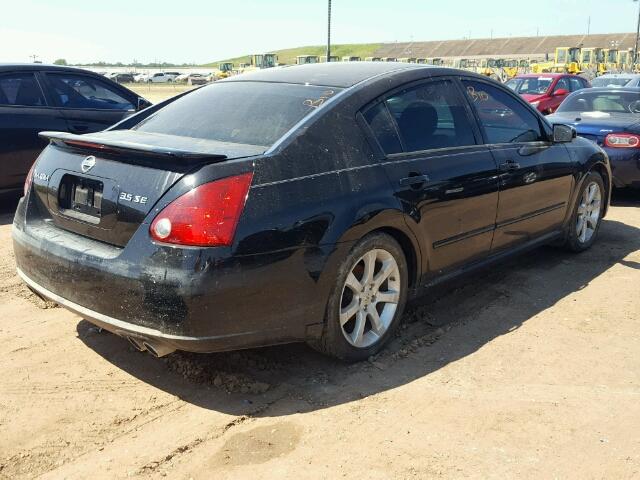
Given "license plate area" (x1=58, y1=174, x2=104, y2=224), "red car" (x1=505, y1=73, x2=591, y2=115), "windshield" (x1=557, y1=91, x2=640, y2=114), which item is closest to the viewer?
"license plate area" (x1=58, y1=174, x2=104, y2=224)

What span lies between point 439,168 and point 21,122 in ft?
16.9

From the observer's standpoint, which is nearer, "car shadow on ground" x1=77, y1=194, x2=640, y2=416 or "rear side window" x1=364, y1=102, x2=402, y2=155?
"car shadow on ground" x1=77, y1=194, x2=640, y2=416

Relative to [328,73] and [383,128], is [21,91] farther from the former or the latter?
[383,128]

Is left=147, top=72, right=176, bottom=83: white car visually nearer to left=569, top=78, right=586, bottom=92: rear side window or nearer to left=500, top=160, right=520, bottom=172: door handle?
left=569, top=78, right=586, bottom=92: rear side window

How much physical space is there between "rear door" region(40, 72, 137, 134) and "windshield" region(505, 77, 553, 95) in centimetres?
1240

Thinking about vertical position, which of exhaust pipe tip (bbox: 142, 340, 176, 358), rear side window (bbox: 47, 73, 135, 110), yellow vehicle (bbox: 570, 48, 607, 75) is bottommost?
exhaust pipe tip (bbox: 142, 340, 176, 358)

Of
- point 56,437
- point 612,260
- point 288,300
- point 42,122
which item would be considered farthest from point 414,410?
point 42,122

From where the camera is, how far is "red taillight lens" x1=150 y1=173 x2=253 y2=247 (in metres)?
2.95

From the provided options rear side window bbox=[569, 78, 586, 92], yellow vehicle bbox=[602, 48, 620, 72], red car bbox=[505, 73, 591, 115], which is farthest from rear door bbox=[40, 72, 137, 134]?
yellow vehicle bbox=[602, 48, 620, 72]

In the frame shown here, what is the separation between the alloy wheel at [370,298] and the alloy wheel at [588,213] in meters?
2.84

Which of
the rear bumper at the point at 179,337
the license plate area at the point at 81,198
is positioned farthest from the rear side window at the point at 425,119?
the license plate area at the point at 81,198

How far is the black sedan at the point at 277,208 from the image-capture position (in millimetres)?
3002

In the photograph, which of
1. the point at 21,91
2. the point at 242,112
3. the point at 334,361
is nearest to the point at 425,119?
the point at 242,112

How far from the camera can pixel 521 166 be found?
4789mm
